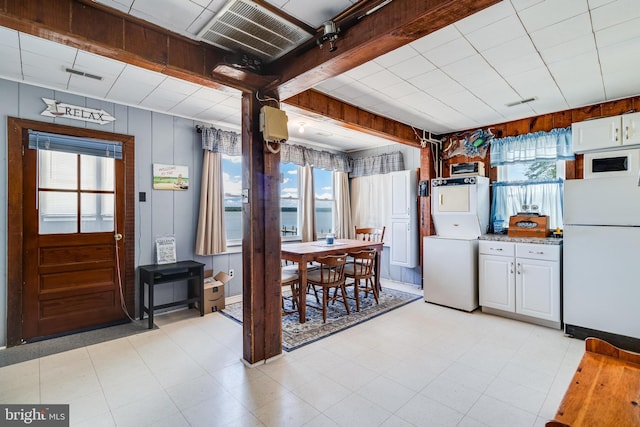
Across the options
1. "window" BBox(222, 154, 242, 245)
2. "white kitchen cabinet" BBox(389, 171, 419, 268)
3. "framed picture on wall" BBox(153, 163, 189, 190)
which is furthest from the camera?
"white kitchen cabinet" BBox(389, 171, 419, 268)

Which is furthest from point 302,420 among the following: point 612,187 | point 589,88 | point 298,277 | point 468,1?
point 589,88

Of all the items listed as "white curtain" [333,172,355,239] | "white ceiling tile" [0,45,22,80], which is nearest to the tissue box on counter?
"white curtain" [333,172,355,239]

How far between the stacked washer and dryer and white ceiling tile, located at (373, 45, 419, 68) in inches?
86.4

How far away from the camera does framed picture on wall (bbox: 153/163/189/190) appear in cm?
374

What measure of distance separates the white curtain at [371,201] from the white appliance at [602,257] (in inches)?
105

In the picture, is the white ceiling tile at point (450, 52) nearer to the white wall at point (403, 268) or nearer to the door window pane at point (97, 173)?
the white wall at point (403, 268)

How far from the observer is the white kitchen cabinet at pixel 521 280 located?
325 cm

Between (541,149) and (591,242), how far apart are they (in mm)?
1366

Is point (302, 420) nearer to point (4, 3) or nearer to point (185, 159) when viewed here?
point (4, 3)

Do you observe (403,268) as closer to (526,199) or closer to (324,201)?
(324,201)

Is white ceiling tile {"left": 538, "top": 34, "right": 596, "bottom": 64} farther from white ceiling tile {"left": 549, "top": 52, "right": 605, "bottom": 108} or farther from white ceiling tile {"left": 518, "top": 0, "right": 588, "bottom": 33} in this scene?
white ceiling tile {"left": 518, "top": 0, "right": 588, "bottom": 33}

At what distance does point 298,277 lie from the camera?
11.7 ft

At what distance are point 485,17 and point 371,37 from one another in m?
0.79

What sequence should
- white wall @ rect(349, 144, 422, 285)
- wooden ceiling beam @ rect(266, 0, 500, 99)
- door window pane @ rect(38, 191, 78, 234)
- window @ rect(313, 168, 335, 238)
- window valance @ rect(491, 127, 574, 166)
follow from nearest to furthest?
1. wooden ceiling beam @ rect(266, 0, 500, 99)
2. door window pane @ rect(38, 191, 78, 234)
3. window valance @ rect(491, 127, 574, 166)
4. white wall @ rect(349, 144, 422, 285)
5. window @ rect(313, 168, 335, 238)
